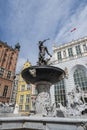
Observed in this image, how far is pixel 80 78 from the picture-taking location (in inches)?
1031

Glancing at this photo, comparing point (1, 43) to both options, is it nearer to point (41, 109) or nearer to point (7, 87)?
point (7, 87)

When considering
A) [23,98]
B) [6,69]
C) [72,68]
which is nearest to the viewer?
[72,68]

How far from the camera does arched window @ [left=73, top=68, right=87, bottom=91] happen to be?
25250mm

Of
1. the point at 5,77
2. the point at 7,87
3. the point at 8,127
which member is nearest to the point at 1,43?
the point at 5,77

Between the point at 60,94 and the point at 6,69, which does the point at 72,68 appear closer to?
the point at 60,94

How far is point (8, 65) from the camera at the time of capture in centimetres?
3556

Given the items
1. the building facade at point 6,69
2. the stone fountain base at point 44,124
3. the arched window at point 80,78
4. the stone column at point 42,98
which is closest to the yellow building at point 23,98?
the building facade at point 6,69

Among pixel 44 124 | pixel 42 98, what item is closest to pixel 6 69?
pixel 42 98

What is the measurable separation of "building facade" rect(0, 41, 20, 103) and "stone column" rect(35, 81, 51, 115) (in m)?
26.1

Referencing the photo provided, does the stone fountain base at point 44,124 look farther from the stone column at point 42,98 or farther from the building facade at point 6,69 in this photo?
the building facade at point 6,69

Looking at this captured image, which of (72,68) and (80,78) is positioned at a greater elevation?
(72,68)

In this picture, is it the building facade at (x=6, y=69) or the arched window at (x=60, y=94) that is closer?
the arched window at (x=60, y=94)

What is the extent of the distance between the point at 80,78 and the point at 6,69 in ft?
69.6

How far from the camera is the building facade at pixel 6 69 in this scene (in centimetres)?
3206
